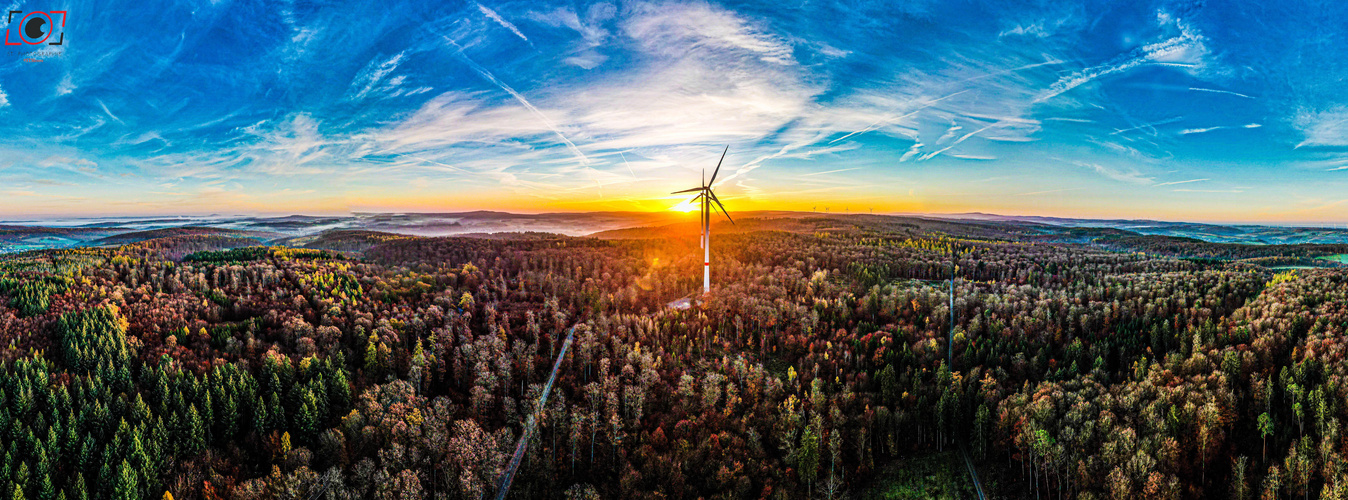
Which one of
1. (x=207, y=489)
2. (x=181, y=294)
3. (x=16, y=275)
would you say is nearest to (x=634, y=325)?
(x=207, y=489)

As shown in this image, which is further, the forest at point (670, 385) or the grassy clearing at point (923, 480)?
the grassy clearing at point (923, 480)

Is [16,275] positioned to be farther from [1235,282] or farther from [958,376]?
[1235,282]

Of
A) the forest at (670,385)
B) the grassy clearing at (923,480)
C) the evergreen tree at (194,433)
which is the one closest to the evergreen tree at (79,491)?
the forest at (670,385)

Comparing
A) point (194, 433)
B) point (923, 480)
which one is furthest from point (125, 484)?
point (923, 480)

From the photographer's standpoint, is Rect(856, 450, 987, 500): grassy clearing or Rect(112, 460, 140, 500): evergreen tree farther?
Rect(856, 450, 987, 500): grassy clearing

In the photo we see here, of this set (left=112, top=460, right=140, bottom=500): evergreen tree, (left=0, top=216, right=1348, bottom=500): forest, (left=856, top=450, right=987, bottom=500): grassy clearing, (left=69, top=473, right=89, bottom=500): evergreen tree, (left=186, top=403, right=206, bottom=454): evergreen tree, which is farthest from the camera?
(left=856, top=450, right=987, bottom=500): grassy clearing

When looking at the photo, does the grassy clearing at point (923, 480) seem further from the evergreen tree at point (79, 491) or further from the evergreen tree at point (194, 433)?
the evergreen tree at point (79, 491)

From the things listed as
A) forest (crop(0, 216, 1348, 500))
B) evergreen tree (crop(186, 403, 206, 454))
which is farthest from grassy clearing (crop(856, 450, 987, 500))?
evergreen tree (crop(186, 403, 206, 454))

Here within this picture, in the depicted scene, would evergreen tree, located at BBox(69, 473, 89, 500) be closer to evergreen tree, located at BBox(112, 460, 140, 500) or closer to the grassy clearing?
evergreen tree, located at BBox(112, 460, 140, 500)

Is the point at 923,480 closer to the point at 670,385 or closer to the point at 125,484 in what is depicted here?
the point at 670,385
